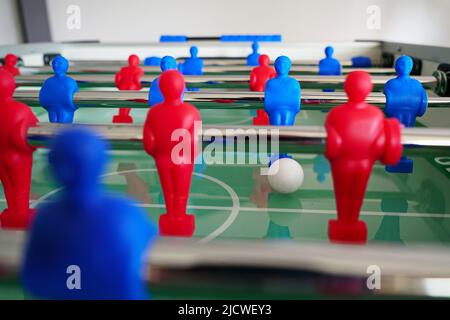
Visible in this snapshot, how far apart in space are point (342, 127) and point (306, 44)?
212cm

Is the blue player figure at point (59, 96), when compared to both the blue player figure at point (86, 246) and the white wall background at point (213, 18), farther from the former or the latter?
the white wall background at point (213, 18)

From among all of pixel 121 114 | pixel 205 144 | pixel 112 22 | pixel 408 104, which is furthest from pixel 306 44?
pixel 112 22

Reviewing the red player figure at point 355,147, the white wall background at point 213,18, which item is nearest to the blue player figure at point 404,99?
the red player figure at point 355,147

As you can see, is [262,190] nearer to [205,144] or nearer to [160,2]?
[205,144]

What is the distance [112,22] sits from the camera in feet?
14.6

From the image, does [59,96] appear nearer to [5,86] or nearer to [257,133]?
[5,86]

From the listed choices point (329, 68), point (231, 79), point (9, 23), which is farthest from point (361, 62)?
point (9, 23)

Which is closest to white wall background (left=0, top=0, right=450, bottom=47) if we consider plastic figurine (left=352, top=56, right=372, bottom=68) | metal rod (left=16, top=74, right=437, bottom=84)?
plastic figurine (left=352, top=56, right=372, bottom=68)

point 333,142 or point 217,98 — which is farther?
point 217,98

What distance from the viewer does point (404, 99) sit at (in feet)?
2.60

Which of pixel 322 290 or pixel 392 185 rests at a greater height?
pixel 322 290

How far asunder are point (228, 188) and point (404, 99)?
23.2 inches

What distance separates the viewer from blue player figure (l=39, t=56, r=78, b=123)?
0.87m

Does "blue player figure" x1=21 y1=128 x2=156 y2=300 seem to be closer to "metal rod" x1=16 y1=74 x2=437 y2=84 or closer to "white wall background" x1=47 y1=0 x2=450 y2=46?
"metal rod" x1=16 y1=74 x2=437 y2=84
